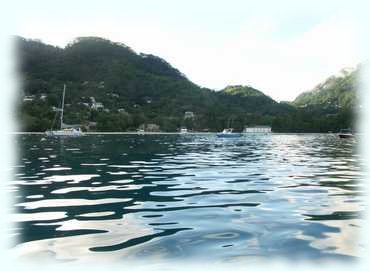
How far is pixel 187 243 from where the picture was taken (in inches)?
304

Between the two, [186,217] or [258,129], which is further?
[258,129]

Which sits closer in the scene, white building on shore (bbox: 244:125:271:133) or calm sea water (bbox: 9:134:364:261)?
calm sea water (bbox: 9:134:364:261)

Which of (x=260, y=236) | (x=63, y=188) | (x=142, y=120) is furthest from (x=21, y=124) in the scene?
(x=260, y=236)

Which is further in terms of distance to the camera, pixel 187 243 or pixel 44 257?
pixel 187 243

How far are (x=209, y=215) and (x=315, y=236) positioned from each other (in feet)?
9.14

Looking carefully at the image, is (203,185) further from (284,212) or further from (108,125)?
(108,125)

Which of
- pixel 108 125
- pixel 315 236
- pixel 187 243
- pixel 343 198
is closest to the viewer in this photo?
pixel 187 243

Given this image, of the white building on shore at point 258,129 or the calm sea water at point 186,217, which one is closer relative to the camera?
the calm sea water at point 186,217

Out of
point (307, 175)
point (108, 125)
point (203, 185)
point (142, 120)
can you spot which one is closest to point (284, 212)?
point (203, 185)

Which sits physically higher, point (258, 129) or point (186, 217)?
point (258, 129)

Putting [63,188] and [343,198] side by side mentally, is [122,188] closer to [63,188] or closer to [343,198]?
[63,188]

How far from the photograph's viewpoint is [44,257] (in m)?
6.98

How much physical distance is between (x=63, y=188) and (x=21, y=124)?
134 m

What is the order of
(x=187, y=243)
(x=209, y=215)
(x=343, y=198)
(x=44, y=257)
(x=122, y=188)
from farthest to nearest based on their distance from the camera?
(x=122, y=188), (x=343, y=198), (x=209, y=215), (x=187, y=243), (x=44, y=257)
